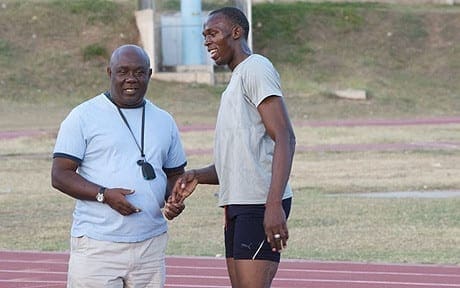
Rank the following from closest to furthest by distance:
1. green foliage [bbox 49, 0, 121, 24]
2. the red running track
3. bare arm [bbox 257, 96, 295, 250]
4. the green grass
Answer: bare arm [bbox 257, 96, 295, 250]
the red running track
the green grass
green foliage [bbox 49, 0, 121, 24]

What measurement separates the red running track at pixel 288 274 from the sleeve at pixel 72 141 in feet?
14.3

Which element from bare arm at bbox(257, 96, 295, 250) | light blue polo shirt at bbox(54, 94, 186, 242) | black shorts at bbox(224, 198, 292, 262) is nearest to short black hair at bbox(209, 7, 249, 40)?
bare arm at bbox(257, 96, 295, 250)

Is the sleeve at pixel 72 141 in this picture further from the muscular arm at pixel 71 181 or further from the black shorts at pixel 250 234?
the black shorts at pixel 250 234

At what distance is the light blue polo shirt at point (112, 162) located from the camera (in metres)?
5.71

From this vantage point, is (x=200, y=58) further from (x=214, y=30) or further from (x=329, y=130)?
(x=214, y=30)

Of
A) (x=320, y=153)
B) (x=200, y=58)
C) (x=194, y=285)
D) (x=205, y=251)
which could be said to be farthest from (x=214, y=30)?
(x=200, y=58)

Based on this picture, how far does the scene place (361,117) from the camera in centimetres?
3381

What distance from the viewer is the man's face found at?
6.03 meters

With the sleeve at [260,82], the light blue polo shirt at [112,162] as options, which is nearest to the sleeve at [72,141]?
the light blue polo shirt at [112,162]

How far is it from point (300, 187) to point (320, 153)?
18.3 ft

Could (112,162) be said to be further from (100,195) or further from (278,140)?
(278,140)

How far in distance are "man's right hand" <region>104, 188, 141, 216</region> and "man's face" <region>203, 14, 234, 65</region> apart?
0.82 metres

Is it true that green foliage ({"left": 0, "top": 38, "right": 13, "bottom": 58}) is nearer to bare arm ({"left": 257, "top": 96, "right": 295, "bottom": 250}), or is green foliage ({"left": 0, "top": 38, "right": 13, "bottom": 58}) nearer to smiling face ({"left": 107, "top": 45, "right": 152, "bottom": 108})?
smiling face ({"left": 107, "top": 45, "right": 152, "bottom": 108})

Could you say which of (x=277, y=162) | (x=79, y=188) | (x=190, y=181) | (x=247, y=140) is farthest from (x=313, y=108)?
(x=79, y=188)
